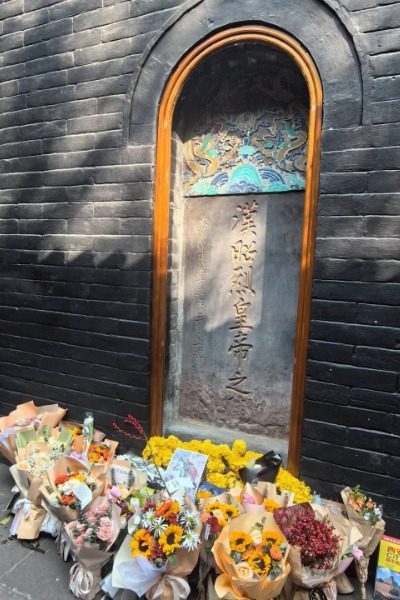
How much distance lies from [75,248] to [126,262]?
55 cm

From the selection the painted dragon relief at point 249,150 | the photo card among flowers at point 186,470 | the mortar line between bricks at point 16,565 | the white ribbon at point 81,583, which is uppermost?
the painted dragon relief at point 249,150

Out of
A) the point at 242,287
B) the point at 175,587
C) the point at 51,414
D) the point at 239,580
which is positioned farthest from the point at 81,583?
the point at 242,287

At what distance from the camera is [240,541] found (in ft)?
7.16

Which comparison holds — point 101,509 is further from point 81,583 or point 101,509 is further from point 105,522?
point 81,583

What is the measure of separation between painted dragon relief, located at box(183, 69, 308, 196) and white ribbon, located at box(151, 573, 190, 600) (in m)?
2.61

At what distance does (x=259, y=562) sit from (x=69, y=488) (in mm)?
1300

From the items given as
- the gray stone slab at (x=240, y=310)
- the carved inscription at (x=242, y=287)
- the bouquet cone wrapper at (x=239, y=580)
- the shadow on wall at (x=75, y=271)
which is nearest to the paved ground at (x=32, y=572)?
the bouquet cone wrapper at (x=239, y=580)

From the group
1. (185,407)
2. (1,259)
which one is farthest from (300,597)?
(1,259)

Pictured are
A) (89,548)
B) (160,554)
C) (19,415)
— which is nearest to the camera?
(160,554)

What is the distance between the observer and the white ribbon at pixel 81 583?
245cm

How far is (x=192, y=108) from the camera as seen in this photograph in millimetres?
3447

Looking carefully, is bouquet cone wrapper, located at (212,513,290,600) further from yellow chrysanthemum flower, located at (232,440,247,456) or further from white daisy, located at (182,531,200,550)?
yellow chrysanthemum flower, located at (232,440,247,456)

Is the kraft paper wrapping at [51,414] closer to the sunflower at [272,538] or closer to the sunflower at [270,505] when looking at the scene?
the sunflower at [270,505]

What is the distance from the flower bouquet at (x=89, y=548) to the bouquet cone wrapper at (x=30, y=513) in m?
0.47
